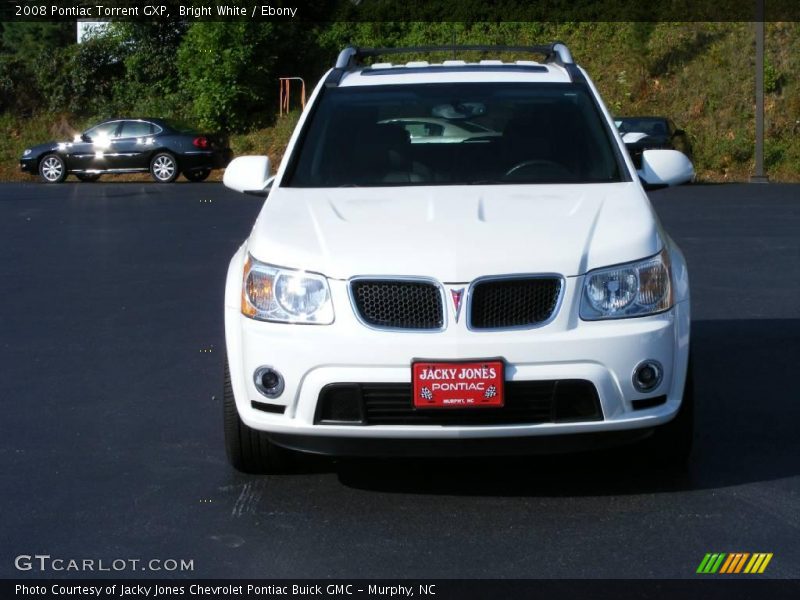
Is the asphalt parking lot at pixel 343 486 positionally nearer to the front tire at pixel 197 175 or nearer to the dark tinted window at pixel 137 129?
the dark tinted window at pixel 137 129

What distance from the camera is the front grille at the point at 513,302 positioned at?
5.13 m

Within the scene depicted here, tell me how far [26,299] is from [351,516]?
6.91 metres

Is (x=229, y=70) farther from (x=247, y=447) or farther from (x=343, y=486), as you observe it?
(x=343, y=486)

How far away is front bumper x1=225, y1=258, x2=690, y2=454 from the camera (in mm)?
5070

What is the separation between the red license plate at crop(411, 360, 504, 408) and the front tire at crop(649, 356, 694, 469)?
2.89 feet

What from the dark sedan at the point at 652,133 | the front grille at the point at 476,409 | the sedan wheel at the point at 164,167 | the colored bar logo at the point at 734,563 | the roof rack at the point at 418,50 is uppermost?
the roof rack at the point at 418,50

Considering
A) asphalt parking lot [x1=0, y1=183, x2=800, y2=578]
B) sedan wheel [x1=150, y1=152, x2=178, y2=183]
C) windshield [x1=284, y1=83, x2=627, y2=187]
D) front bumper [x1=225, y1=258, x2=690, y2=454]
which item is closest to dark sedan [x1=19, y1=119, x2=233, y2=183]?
sedan wheel [x1=150, y1=152, x2=178, y2=183]

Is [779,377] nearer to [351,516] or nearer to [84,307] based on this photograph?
[351,516]

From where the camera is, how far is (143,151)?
31.1m

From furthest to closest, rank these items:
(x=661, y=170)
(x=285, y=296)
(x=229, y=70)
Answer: (x=229, y=70)
(x=661, y=170)
(x=285, y=296)

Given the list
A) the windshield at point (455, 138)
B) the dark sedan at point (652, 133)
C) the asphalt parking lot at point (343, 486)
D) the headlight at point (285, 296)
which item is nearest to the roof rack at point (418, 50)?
the windshield at point (455, 138)

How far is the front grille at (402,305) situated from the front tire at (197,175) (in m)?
26.8

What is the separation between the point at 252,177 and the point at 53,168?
26494 millimetres
